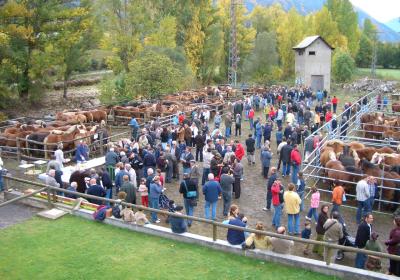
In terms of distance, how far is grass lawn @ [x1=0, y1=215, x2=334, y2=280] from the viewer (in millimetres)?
8766

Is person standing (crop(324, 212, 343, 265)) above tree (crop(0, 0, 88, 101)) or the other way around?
the other way around

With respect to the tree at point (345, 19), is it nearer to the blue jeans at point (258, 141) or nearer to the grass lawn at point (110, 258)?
the blue jeans at point (258, 141)

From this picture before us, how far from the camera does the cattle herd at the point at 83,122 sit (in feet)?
62.1

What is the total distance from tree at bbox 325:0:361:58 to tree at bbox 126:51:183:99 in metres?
40.8

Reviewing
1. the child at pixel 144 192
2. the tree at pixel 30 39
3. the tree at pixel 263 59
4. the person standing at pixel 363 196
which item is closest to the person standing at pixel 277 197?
the person standing at pixel 363 196

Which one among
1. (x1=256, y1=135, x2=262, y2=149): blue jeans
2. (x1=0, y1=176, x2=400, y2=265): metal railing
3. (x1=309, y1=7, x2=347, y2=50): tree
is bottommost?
(x1=0, y1=176, x2=400, y2=265): metal railing

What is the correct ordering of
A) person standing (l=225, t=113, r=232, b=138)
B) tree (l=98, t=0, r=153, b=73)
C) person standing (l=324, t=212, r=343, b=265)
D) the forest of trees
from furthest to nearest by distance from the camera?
tree (l=98, t=0, r=153, b=73) → the forest of trees → person standing (l=225, t=113, r=232, b=138) → person standing (l=324, t=212, r=343, b=265)

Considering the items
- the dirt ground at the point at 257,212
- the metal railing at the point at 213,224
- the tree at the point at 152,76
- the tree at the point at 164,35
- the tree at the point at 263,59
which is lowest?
the dirt ground at the point at 257,212

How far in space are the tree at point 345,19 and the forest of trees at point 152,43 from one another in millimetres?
134

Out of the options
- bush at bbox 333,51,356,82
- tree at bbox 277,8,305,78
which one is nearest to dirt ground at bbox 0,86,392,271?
bush at bbox 333,51,356,82

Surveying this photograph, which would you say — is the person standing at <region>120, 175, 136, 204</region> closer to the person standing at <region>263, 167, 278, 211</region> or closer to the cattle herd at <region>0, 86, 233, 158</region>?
the person standing at <region>263, 167, 278, 211</region>

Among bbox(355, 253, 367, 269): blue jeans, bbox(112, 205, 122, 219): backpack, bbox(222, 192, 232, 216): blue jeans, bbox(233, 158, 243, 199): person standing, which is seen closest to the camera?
bbox(355, 253, 367, 269): blue jeans

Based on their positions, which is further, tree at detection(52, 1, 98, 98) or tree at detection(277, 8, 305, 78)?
tree at detection(277, 8, 305, 78)

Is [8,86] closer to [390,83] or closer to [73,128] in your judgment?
[73,128]
